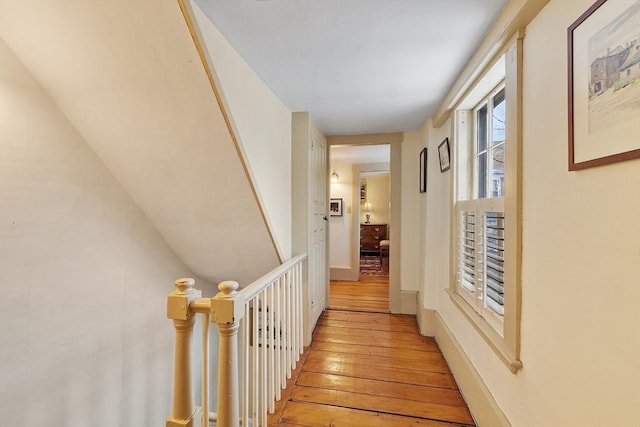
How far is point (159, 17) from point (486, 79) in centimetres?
156

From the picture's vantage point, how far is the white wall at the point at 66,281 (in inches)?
47.4

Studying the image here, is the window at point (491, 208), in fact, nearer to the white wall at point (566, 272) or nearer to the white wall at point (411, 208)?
the white wall at point (566, 272)

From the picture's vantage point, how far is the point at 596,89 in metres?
0.73

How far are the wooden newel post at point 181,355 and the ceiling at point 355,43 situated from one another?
1.17 metres

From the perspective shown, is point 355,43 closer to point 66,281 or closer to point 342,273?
point 66,281

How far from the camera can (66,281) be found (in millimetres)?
1448

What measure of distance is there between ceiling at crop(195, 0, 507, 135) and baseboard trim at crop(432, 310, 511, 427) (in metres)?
1.75

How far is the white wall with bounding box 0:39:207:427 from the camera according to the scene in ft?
3.95

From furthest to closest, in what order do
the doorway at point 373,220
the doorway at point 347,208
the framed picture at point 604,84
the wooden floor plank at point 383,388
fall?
the doorway at point 373,220
the doorway at point 347,208
the wooden floor plank at point 383,388
the framed picture at point 604,84

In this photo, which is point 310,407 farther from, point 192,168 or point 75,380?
point 192,168

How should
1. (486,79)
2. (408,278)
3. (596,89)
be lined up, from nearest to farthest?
(596,89) < (486,79) < (408,278)

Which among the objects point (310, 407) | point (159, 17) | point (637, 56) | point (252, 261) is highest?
point (159, 17)

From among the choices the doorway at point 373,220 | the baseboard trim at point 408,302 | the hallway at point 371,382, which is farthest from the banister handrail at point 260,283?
the doorway at point 373,220

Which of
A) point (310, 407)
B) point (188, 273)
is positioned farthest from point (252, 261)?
point (310, 407)
